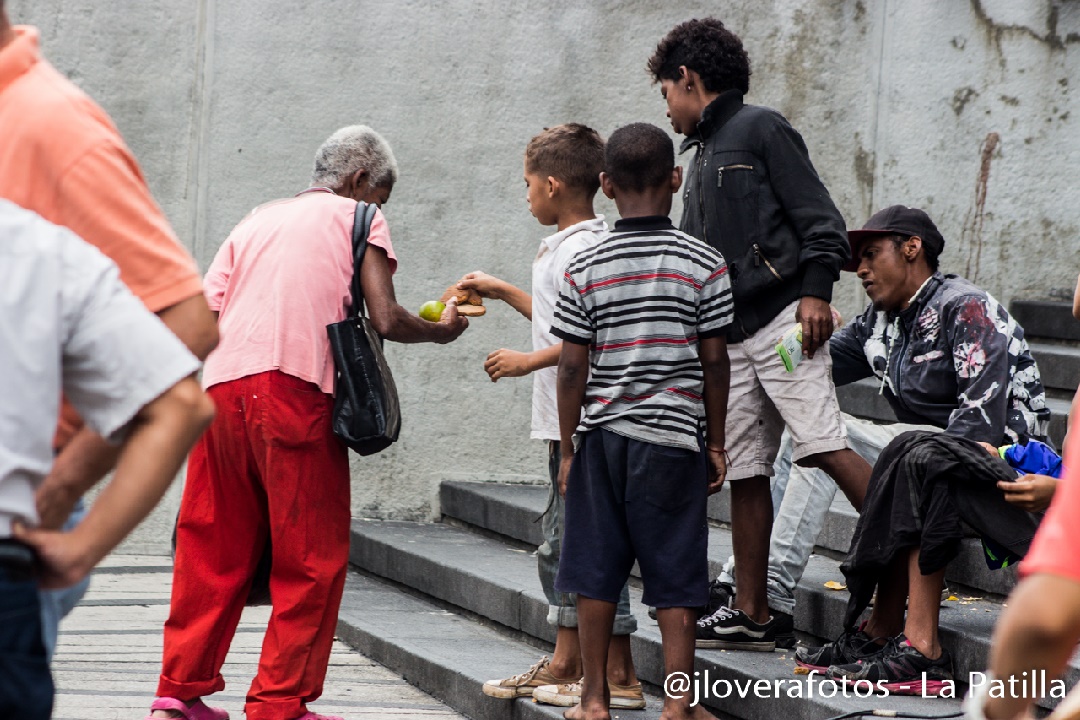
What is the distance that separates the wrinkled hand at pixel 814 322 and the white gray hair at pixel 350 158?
1.44 meters

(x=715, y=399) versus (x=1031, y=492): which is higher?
(x=715, y=399)

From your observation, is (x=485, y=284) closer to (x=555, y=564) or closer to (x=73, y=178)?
(x=555, y=564)

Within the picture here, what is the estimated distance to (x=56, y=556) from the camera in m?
1.75

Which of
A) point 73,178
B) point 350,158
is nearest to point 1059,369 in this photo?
point 350,158

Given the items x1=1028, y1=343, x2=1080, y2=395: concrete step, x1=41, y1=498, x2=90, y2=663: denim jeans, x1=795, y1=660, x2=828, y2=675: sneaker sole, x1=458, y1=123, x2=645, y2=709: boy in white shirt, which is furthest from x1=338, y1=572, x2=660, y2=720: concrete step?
x1=1028, y1=343, x2=1080, y2=395: concrete step

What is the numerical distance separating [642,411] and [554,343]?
29.3 inches

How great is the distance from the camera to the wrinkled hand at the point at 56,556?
175 centimetres

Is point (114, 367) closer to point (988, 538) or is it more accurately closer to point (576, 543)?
point (576, 543)

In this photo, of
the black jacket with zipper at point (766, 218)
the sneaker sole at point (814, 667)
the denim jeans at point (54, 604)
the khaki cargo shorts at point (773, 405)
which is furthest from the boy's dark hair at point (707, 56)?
the denim jeans at point (54, 604)

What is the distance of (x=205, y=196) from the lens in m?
7.38

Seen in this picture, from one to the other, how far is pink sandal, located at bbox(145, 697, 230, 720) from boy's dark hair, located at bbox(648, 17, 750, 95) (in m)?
2.56

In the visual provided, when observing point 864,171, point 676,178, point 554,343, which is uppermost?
point 864,171

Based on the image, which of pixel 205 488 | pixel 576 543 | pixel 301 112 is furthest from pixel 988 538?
pixel 301 112

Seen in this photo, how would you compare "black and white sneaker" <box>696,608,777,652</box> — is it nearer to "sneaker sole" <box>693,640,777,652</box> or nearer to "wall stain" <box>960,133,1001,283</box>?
"sneaker sole" <box>693,640,777,652</box>
